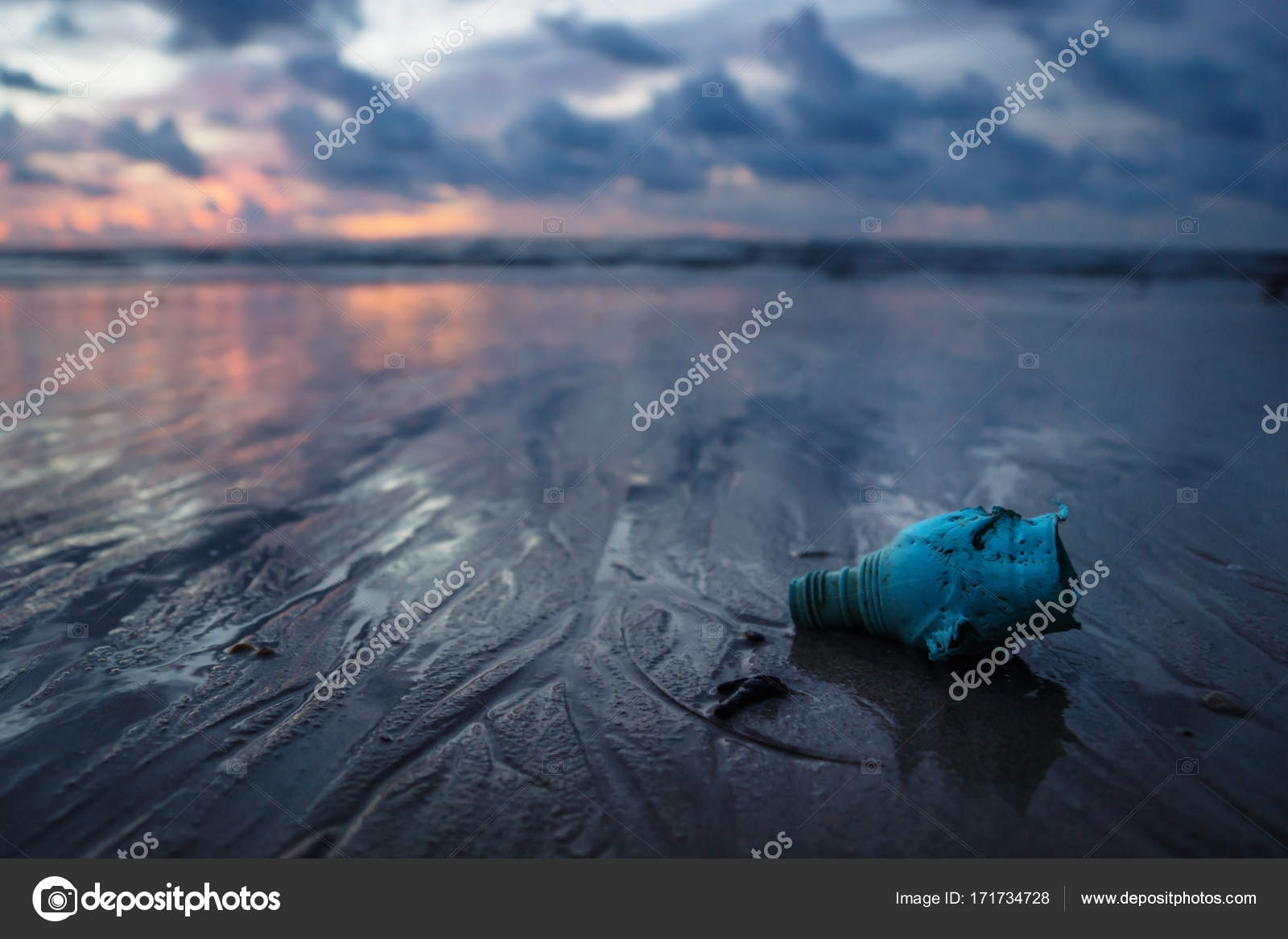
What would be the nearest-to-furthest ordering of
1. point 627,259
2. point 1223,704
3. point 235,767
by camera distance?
point 235,767 → point 1223,704 → point 627,259

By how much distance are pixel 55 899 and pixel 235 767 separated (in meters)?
0.50

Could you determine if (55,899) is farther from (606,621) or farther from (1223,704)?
(1223,704)

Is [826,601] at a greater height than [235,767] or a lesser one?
greater

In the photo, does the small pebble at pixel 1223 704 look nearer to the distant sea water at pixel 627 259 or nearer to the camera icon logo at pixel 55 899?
the camera icon logo at pixel 55 899

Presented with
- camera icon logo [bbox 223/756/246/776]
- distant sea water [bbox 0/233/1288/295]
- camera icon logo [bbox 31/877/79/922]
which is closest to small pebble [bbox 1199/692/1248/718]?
camera icon logo [bbox 223/756/246/776]

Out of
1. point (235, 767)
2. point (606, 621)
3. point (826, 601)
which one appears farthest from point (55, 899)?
point (826, 601)

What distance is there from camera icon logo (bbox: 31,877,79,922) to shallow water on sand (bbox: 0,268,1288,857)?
A: 0.10 meters

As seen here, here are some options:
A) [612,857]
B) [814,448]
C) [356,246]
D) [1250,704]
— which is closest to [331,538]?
[612,857]

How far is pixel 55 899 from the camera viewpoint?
2.05 m

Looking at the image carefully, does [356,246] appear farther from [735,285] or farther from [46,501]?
[46,501]

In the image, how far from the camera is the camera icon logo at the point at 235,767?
2.42 metres

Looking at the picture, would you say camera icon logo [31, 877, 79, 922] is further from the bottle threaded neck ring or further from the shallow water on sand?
the bottle threaded neck ring

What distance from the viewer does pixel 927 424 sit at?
6.50 meters

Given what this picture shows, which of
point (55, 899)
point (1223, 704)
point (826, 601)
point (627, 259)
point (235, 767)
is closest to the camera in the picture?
point (55, 899)
